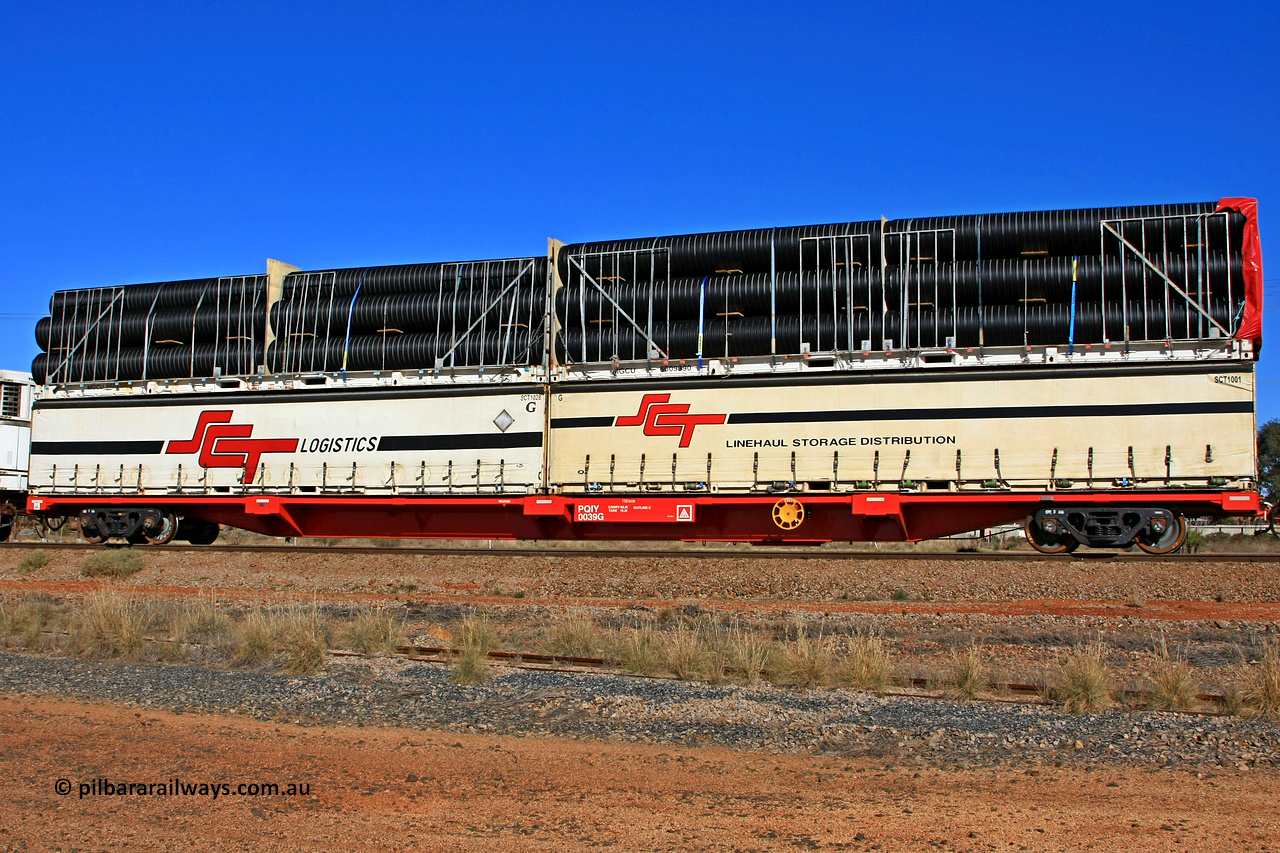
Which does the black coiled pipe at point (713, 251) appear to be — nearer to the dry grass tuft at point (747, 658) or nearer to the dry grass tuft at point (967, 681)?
the dry grass tuft at point (747, 658)

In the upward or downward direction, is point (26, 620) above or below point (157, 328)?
below

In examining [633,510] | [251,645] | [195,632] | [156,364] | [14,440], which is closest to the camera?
[251,645]

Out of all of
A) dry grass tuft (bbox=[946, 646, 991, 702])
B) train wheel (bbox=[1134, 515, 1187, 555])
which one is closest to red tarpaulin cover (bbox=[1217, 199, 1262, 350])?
train wheel (bbox=[1134, 515, 1187, 555])

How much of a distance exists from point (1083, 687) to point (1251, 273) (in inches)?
450

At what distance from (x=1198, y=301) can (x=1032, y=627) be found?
769 centimetres

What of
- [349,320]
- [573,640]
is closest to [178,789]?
[573,640]

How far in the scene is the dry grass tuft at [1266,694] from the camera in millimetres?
8477

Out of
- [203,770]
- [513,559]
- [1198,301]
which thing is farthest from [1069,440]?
[203,770]

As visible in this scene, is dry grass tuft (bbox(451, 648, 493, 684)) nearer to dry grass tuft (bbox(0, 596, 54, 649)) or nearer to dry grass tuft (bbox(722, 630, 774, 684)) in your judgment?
dry grass tuft (bbox(722, 630, 774, 684))

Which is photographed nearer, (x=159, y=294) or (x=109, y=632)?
(x=109, y=632)

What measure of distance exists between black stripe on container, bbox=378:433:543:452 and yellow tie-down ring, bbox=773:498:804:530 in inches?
188

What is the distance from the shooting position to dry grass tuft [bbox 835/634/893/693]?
971cm

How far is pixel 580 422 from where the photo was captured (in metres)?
19.7

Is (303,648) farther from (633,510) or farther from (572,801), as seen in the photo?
(633,510)
